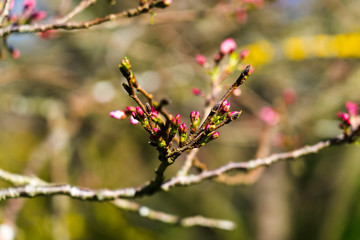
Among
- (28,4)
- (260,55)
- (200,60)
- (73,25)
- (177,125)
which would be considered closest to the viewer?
(177,125)

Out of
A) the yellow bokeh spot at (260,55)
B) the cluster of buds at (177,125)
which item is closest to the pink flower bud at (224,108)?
the cluster of buds at (177,125)

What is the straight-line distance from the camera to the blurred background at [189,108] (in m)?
3.06

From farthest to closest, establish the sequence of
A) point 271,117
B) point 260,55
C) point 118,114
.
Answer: point 260,55, point 271,117, point 118,114

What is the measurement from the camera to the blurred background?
10.0ft

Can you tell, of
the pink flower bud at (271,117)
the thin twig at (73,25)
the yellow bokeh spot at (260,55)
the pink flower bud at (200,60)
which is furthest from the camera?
the yellow bokeh spot at (260,55)

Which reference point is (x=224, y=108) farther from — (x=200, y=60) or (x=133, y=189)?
(x=200, y=60)

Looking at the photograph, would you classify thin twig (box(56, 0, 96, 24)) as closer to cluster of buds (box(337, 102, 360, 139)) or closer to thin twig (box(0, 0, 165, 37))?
thin twig (box(0, 0, 165, 37))

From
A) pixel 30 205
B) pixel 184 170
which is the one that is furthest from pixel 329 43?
pixel 30 205

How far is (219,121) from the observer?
3.09 feet

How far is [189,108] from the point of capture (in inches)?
224

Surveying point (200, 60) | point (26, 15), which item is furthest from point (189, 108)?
point (26, 15)

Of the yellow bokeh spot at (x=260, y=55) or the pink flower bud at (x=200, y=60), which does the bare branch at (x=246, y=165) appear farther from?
the yellow bokeh spot at (x=260, y=55)

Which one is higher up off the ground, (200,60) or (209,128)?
(200,60)

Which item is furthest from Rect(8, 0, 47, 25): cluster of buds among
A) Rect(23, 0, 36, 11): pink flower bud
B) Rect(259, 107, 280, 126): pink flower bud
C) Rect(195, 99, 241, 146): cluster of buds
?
Rect(259, 107, 280, 126): pink flower bud
